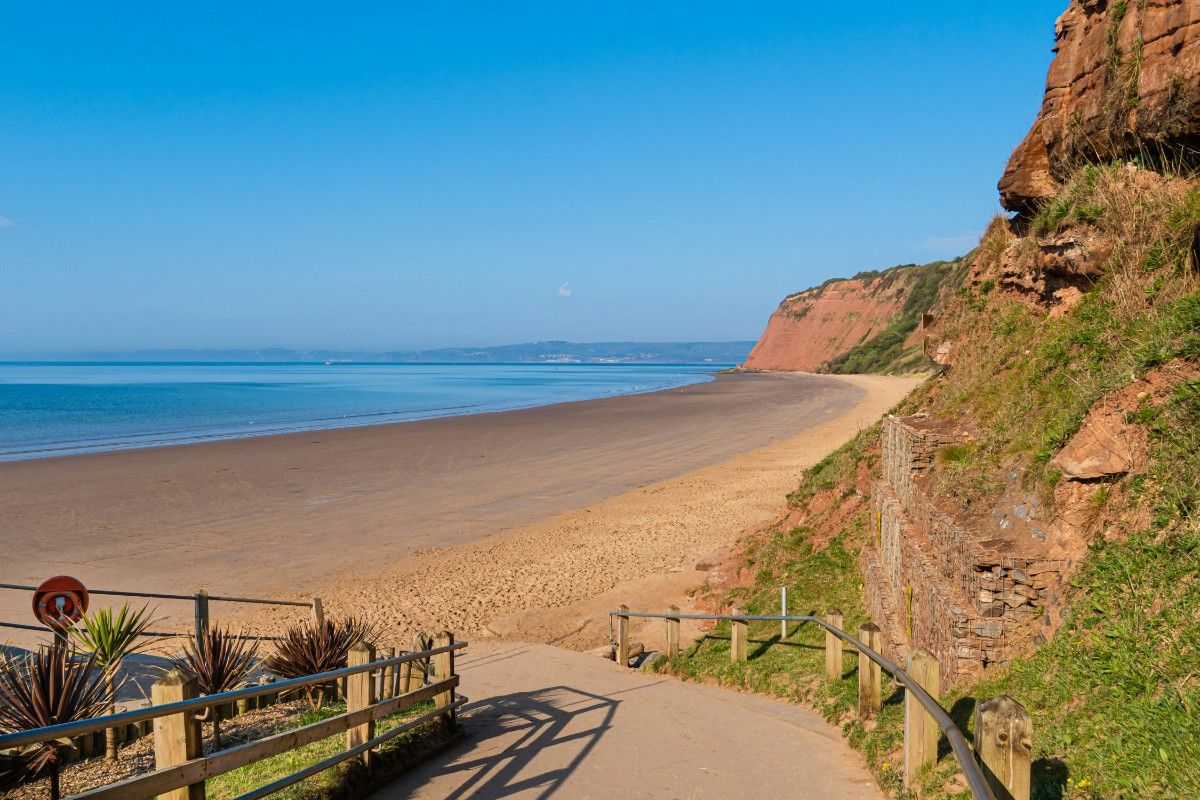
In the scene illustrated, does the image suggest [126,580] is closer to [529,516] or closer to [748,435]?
[529,516]

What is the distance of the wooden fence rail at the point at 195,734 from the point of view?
3.83 metres

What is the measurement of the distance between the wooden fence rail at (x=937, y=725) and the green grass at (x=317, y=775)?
3527 mm

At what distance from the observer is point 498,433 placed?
45906mm

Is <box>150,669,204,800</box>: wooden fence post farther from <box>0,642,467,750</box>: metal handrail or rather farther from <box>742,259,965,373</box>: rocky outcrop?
<box>742,259,965,373</box>: rocky outcrop

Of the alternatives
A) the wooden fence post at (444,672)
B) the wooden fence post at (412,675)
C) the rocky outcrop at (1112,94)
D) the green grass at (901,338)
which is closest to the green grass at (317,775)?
the wooden fence post at (444,672)

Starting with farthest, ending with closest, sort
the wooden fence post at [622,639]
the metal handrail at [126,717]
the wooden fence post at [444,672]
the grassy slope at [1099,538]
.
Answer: the wooden fence post at [622,639] → the wooden fence post at [444,672] → the grassy slope at [1099,538] → the metal handrail at [126,717]

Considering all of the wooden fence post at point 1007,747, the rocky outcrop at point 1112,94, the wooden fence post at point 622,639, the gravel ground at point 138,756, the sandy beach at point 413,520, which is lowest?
the sandy beach at point 413,520

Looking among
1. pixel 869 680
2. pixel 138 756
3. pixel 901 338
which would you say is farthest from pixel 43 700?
pixel 901 338

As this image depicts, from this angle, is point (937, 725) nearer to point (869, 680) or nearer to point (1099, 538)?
point (1099, 538)

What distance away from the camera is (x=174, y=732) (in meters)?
4.28

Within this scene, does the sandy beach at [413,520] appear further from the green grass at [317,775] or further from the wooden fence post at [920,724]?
the wooden fence post at [920,724]

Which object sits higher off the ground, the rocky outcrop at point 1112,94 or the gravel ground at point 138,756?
the rocky outcrop at point 1112,94

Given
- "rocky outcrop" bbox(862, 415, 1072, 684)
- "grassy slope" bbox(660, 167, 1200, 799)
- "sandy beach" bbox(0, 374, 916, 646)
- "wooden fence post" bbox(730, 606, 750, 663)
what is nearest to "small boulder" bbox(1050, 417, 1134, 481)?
"grassy slope" bbox(660, 167, 1200, 799)

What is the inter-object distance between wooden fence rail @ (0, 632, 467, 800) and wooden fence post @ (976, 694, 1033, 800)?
3541 millimetres
